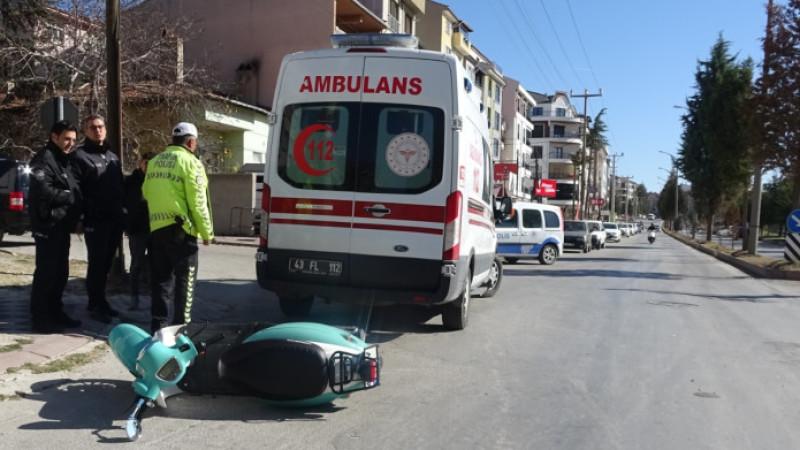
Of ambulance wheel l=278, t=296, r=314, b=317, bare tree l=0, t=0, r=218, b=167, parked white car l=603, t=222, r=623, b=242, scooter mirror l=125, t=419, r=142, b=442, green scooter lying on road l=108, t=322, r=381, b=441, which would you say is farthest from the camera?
parked white car l=603, t=222, r=623, b=242

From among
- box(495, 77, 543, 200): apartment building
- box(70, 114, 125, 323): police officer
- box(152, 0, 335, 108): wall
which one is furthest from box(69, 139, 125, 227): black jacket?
box(495, 77, 543, 200): apartment building

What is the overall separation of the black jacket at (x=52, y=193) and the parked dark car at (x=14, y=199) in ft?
24.3

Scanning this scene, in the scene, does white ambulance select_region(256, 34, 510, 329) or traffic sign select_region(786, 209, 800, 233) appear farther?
traffic sign select_region(786, 209, 800, 233)

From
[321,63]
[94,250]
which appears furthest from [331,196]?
[94,250]

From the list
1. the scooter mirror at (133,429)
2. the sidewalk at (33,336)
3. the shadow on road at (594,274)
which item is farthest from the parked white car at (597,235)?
the scooter mirror at (133,429)

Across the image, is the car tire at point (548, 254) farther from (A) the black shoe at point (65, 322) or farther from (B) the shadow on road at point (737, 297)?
(A) the black shoe at point (65, 322)

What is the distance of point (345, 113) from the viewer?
6.68 m

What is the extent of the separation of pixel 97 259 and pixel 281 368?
11.3 feet

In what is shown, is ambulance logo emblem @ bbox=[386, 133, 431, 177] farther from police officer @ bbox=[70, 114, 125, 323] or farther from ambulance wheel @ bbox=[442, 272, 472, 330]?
police officer @ bbox=[70, 114, 125, 323]

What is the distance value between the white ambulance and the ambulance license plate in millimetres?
10

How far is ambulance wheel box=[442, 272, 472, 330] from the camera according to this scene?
7.55 metres

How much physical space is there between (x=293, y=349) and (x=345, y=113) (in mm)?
3049

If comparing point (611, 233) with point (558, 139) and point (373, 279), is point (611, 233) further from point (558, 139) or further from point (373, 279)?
point (373, 279)

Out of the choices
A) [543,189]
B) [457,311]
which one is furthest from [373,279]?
[543,189]
